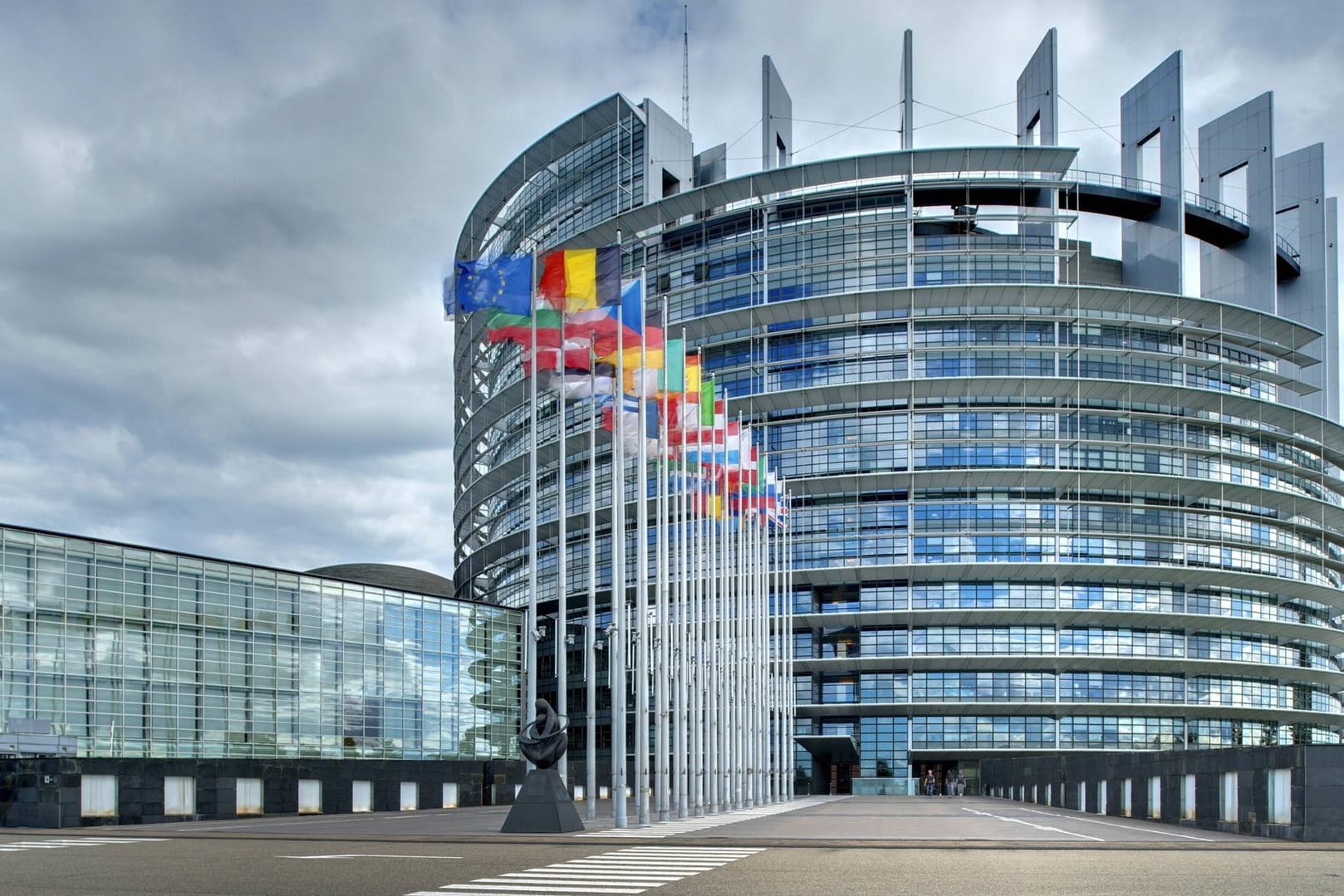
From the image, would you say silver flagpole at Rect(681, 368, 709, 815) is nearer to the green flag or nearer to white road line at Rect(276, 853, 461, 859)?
the green flag

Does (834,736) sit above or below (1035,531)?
below

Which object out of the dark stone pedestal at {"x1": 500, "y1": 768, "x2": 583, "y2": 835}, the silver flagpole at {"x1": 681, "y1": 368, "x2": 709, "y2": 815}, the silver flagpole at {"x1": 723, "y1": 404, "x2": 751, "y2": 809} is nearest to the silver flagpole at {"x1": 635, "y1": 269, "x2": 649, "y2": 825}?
the silver flagpole at {"x1": 681, "y1": 368, "x2": 709, "y2": 815}

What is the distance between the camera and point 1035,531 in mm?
98500

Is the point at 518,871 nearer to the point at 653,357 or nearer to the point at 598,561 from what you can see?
the point at 653,357

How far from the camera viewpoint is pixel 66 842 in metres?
27.6

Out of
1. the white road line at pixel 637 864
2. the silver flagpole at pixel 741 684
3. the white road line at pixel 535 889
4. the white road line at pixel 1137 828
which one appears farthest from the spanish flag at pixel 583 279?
the white road line at pixel 535 889

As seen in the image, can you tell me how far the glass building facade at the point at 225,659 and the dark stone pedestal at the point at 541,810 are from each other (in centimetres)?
2170

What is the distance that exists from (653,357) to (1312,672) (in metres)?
83.7

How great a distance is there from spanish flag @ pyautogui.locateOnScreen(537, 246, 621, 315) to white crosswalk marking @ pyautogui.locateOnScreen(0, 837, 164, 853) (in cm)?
1731

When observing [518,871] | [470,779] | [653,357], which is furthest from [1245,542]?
[518,871]

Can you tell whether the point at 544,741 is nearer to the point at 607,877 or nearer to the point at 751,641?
the point at 607,877

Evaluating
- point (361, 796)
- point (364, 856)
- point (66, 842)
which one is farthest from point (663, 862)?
point (361, 796)

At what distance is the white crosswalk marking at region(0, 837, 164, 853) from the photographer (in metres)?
25.8

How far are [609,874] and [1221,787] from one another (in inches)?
811
